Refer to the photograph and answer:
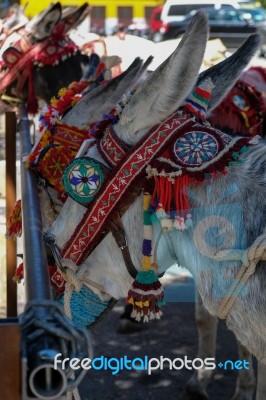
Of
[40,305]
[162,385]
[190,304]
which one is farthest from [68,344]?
[190,304]

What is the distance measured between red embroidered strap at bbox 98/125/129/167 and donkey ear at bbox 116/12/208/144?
68mm

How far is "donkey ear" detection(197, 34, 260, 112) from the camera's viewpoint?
2.66 meters

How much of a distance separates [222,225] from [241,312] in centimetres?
28

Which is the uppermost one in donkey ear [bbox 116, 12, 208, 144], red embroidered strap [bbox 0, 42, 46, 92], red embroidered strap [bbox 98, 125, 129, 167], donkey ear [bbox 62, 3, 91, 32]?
donkey ear [bbox 62, 3, 91, 32]

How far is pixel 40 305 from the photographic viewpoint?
1.37 meters

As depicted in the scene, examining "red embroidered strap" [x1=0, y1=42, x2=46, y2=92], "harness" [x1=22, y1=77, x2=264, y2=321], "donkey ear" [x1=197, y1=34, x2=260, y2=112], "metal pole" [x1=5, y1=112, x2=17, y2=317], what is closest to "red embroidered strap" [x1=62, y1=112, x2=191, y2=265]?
"harness" [x1=22, y1=77, x2=264, y2=321]

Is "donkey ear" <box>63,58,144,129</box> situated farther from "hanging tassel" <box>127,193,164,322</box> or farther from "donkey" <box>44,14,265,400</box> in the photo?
"hanging tassel" <box>127,193,164,322</box>

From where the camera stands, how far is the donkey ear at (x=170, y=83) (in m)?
2.09

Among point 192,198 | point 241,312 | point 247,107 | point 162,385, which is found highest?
point 247,107

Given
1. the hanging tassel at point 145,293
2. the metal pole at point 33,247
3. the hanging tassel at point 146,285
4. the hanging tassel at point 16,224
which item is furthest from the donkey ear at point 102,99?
the hanging tassel at point 145,293

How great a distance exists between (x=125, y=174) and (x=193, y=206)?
24cm

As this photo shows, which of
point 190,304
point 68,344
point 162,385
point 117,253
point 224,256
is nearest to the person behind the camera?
point 68,344

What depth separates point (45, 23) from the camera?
20.8 ft

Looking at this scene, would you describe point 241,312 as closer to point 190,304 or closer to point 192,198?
point 192,198
